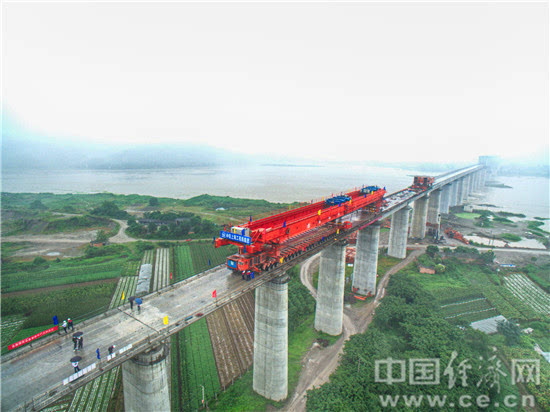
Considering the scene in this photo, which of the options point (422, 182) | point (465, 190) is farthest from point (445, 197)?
point (465, 190)

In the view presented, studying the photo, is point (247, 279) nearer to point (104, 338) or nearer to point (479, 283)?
point (104, 338)

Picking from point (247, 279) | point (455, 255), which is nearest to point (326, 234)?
point (247, 279)

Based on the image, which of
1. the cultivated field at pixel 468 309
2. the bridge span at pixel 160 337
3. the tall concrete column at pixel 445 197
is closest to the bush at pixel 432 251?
the cultivated field at pixel 468 309

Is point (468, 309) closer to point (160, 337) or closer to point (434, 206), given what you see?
point (160, 337)

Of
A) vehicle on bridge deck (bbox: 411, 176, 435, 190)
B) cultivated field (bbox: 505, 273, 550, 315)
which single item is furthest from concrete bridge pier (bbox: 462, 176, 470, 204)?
cultivated field (bbox: 505, 273, 550, 315)

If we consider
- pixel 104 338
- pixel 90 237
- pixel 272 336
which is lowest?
pixel 90 237

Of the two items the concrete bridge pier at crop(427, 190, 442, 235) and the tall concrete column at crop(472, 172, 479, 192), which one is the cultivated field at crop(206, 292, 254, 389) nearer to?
the concrete bridge pier at crop(427, 190, 442, 235)

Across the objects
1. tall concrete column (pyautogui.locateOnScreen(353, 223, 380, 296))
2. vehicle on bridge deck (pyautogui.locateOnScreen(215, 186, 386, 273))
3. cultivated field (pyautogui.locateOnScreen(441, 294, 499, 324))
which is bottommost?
cultivated field (pyautogui.locateOnScreen(441, 294, 499, 324))
